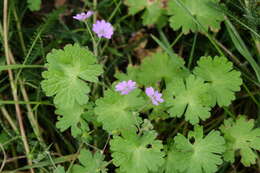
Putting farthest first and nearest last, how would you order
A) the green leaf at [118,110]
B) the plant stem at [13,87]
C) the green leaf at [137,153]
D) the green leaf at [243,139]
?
the plant stem at [13,87]
the green leaf at [243,139]
the green leaf at [118,110]
the green leaf at [137,153]

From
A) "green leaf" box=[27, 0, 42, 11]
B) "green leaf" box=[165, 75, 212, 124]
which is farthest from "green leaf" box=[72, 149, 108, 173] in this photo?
"green leaf" box=[27, 0, 42, 11]

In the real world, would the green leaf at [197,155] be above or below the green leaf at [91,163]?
above

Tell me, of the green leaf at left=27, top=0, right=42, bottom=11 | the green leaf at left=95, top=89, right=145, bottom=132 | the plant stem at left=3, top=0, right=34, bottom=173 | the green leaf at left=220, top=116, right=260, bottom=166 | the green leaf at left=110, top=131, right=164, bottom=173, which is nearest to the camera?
the green leaf at left=110, top=131, right=164, bottom=173

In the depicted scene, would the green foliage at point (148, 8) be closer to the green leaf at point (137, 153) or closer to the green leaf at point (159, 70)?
the green leaf at point (159, 70)

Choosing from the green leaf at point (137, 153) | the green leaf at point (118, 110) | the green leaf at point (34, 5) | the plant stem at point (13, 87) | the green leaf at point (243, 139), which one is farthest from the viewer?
the green leaf at point (34, 5)

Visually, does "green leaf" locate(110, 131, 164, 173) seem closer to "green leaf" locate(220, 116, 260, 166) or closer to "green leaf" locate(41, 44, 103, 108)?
"green leaf" locate(41, 44, 103, 108)

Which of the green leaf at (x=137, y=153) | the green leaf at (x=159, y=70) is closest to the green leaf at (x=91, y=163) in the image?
the green leaf at (x=137, y=153)

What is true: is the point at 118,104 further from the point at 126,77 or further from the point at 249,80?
the point at 249,80
